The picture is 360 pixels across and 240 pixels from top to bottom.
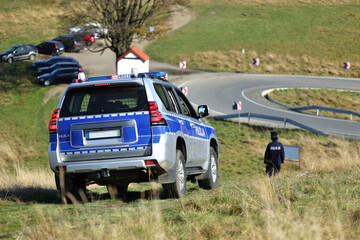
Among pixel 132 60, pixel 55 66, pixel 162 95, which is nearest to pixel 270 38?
pixel 55 66

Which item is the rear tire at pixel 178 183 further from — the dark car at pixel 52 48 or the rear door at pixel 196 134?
the dark car at pixel 52 48

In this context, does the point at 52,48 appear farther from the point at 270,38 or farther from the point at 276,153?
the point at 276,153

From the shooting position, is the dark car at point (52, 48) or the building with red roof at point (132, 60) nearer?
the building with red roof at point (132, 60)

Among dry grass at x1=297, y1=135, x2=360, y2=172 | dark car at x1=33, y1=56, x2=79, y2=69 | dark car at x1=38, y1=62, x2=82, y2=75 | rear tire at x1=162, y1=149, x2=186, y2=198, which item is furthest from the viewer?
dark car at x1=33, y1=56, x2=79, y2=69

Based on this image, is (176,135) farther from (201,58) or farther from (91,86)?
(201,58)

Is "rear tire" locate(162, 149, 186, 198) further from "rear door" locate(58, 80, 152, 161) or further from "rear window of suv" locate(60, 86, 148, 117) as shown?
"rear window of suv" locate(60, 86, 148, 117)

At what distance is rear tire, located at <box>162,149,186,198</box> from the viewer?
8.52 m

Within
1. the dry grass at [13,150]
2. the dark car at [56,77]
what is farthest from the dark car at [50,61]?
the dry grass at [13,150]

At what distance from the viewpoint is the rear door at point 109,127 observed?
26.3ft

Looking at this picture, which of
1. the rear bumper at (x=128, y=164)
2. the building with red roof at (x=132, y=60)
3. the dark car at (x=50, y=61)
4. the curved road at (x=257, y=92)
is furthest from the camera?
the dark car at (x=50, y=61)

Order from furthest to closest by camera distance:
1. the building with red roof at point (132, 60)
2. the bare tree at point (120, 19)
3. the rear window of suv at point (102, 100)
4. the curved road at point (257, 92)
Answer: the bare tree at point (120, 19)
the building with red roof at point (132, 60)
the curved road at point (257, 92)
the rear window of suv at point (102, 100)

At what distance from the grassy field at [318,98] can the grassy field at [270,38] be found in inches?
537

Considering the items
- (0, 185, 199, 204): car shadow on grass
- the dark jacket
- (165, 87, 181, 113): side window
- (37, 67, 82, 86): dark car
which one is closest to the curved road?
(37, 67, 82, 86): dark car

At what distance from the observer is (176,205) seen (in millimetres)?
7270
